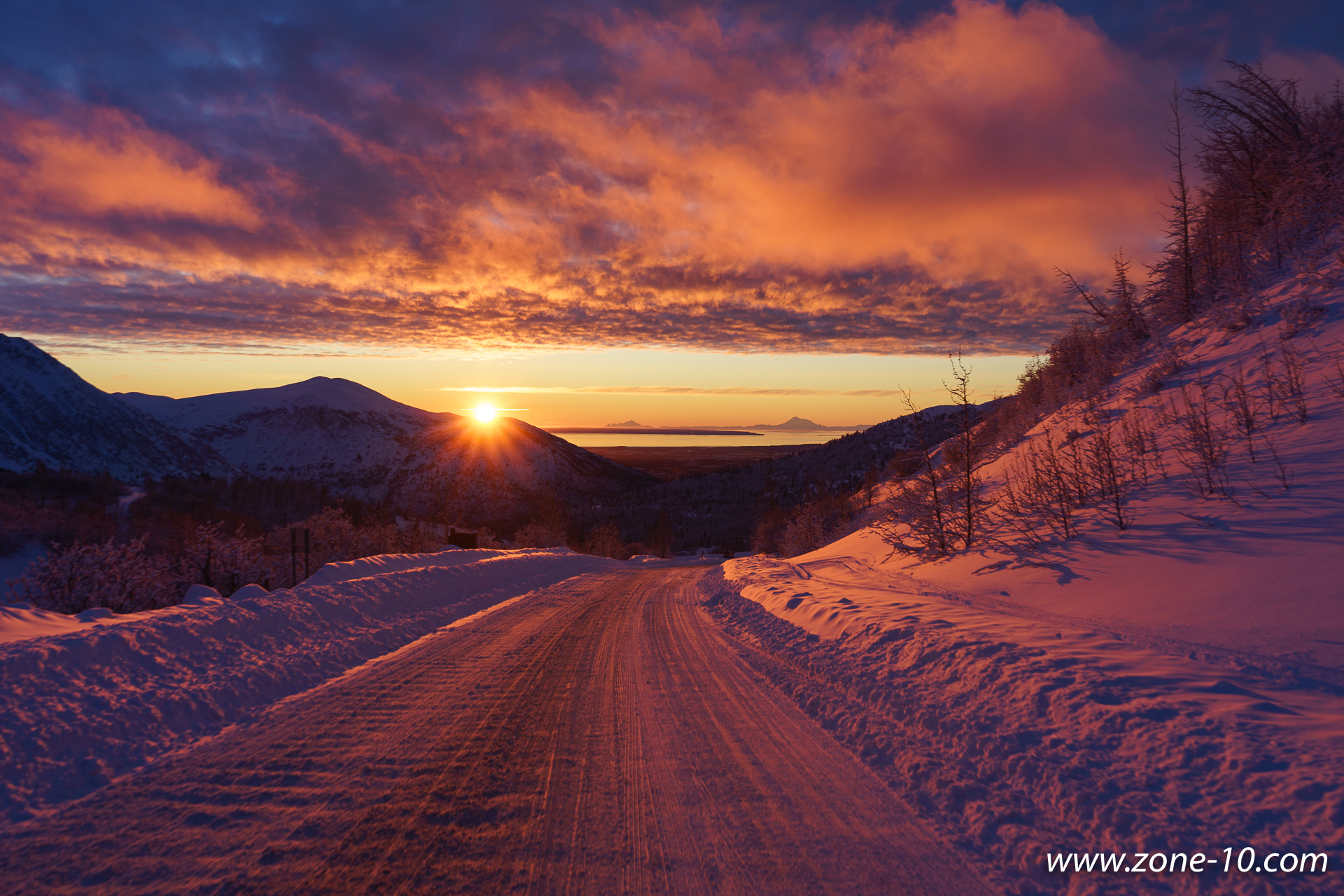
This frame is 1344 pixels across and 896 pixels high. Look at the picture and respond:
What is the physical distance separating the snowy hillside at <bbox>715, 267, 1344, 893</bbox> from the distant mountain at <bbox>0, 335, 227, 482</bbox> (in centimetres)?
15622

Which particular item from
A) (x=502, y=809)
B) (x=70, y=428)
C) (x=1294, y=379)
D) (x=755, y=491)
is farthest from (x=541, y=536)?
(x=70, y=428)

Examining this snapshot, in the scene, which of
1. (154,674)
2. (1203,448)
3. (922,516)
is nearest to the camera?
(154,674)

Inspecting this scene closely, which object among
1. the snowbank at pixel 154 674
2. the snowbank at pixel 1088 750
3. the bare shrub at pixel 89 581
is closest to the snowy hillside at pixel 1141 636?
the snowbank at pixel 1088 750

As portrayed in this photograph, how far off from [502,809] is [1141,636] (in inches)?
279

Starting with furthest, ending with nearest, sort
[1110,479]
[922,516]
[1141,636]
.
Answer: [922,516], [1110,479], [1141,636]

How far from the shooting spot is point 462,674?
7.90 meters

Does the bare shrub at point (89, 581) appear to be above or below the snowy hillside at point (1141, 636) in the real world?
below

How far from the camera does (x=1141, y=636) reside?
22.6ft

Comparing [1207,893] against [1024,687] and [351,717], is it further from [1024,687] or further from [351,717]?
[351,717]

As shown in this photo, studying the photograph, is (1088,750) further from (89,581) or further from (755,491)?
(755,491)

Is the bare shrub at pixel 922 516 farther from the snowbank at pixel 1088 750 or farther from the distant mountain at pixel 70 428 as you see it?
the distant mountain at pixel 70 428

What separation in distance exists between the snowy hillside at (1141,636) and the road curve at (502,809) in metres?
0.75

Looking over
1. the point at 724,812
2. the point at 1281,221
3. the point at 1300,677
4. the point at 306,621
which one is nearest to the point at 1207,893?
the point at 724,812

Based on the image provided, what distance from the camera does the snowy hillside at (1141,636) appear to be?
3.85 metres
